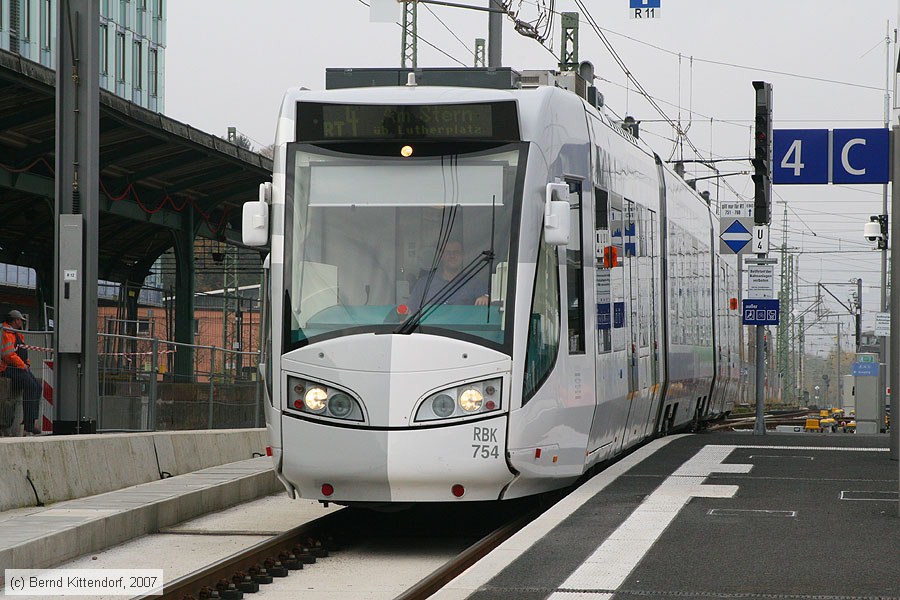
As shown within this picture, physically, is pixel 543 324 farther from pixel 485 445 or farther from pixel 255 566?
pixel 255 566

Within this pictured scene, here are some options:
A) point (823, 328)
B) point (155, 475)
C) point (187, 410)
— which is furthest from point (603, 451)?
point (823, 328)

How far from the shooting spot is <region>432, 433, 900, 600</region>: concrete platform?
23.7 feet

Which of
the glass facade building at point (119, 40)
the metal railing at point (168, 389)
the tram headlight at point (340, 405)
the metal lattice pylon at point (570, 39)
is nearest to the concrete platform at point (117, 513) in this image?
the tram headlight at point (340, 405)

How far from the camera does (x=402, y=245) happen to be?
10.2 meters

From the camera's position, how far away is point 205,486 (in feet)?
42.9

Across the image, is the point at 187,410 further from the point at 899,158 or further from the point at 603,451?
the point at 899,158

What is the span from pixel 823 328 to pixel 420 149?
94.1 meters

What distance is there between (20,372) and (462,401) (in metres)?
7.29

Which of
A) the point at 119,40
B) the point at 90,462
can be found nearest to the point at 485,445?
the point at 90,462

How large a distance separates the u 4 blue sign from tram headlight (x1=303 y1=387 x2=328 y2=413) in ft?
24.2

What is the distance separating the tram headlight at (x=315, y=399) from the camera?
10.0m

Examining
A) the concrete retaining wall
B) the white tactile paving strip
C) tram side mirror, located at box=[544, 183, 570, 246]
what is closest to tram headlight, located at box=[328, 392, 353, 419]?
tram side mirror, located at box=[544, 183, 570, 246]

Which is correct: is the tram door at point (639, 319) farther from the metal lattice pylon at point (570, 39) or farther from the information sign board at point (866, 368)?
the information sign board at point (866, 368)

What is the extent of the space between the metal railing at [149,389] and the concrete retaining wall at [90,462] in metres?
0.72
